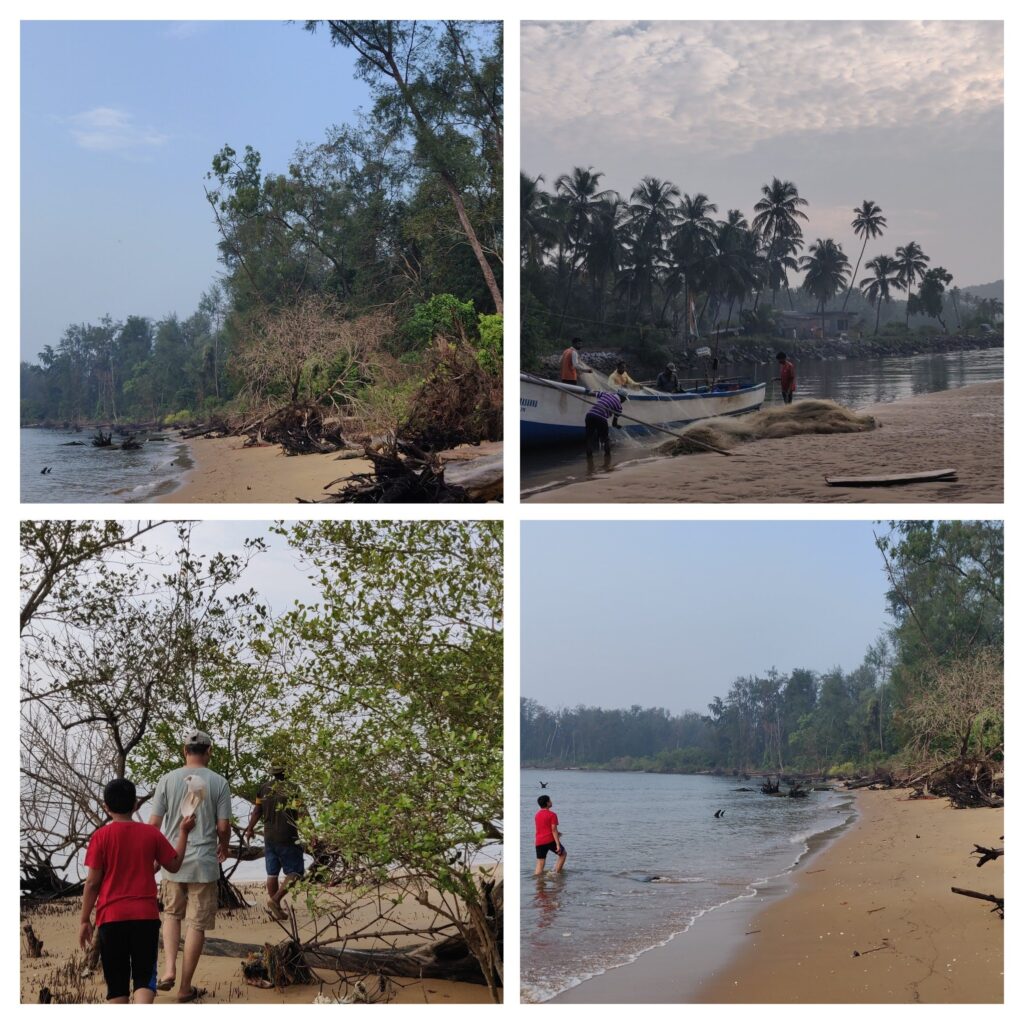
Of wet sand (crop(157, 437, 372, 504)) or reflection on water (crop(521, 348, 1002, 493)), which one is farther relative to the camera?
reflection on water (crop(521, 348, 1002, 493))

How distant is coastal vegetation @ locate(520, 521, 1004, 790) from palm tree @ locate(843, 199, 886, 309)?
256 cm

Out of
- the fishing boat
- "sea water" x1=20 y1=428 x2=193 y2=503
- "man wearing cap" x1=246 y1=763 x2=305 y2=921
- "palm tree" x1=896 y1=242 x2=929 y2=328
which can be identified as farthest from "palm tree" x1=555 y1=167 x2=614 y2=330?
"man wearing cap" x1=246 y1=763 x2=305 y2=921

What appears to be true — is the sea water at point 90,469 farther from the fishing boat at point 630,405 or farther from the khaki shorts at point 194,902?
the khaki shorts at point 194,902

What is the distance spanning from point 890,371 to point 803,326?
140 cm

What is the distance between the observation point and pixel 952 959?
534 cm

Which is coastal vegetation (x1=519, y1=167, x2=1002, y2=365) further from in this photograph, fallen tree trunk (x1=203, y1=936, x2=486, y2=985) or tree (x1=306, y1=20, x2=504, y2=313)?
fallen tree trunk (x1=203, y1=936, x2=486, y2=985)

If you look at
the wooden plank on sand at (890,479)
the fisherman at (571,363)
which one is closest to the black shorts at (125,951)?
the wooden plank on sand at (890,479)

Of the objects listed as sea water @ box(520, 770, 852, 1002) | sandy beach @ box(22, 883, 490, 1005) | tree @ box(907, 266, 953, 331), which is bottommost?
sea water @ box(520, 770, 852, 1002)

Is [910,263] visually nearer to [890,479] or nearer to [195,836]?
[890,479]

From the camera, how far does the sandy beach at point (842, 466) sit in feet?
22.3

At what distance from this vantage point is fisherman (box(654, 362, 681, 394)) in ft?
35.2

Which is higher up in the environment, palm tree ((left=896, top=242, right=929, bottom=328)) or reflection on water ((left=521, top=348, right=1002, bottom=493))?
palm tree ((left=896, top=242, right=929, bottom=328))
